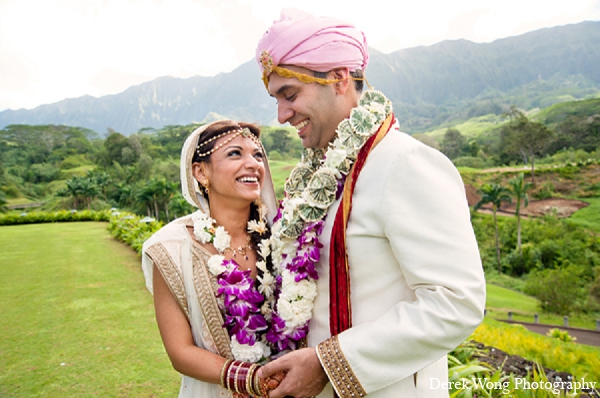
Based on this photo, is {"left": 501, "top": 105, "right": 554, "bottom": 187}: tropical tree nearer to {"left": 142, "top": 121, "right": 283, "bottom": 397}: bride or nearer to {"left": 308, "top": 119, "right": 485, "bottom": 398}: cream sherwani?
{"left": 142, "top": 121, "right": 283, "bottom": 397}: bride

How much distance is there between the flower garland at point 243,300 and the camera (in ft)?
6.37

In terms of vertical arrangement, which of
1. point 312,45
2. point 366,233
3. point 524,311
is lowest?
point 524,311

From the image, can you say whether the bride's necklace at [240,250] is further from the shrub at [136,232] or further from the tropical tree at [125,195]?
the tropical tree at [125,195]

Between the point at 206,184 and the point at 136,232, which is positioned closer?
the point at 206,184

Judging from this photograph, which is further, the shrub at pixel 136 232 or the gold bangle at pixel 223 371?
the shrub at pixel 136 232

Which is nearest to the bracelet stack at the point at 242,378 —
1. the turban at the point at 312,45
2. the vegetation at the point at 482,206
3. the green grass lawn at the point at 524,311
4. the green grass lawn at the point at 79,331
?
the turban at the point at 312,45

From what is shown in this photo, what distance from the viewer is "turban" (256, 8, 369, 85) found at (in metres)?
1.71

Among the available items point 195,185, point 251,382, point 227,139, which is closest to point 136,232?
point 195,185

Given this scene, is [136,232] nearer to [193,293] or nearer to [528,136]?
[193,293]

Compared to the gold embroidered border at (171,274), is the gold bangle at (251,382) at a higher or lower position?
lower

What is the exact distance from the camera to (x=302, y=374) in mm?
1494

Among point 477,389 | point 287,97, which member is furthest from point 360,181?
point 477,389

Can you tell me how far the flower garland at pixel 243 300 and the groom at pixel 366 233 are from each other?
14.0 inches

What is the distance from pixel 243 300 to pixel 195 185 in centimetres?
69
